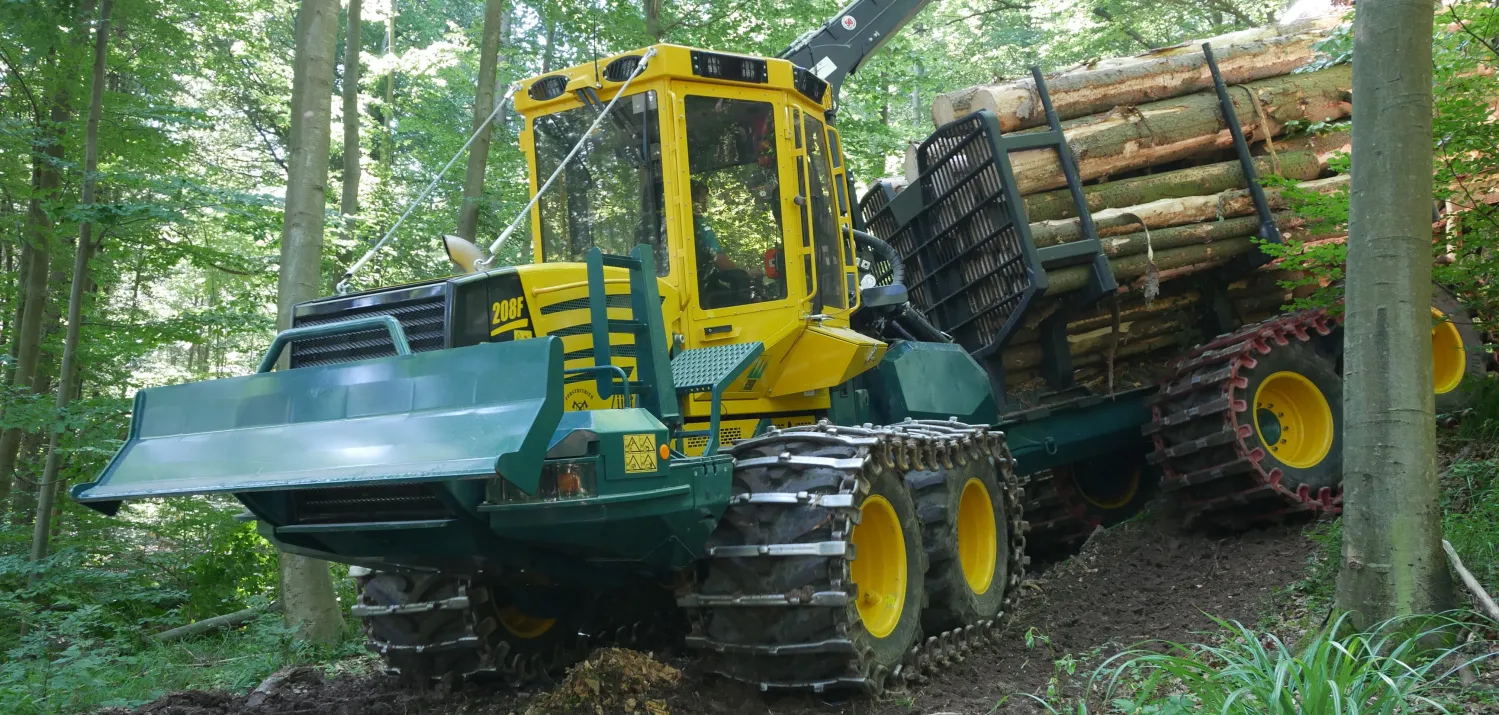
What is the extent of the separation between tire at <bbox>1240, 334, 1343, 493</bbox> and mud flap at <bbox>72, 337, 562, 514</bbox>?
5.56 m

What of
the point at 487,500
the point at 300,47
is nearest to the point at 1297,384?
the point at 487,500

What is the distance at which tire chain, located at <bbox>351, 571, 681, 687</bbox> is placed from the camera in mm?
5688

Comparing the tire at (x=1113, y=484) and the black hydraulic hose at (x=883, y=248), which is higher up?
the black hydraulic hose at (x=883, y=248)

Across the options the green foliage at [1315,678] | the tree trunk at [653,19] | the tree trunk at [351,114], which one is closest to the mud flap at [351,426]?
the green foliage at [1315,678]

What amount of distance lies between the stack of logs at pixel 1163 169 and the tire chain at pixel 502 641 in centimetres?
331

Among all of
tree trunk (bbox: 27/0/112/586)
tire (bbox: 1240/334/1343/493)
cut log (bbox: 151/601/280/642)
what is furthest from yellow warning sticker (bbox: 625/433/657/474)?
tree trunk (bbox: 27/0/112/586)

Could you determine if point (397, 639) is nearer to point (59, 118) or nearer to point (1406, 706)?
point (1406, 706)

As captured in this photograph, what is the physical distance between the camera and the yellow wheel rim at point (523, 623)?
600 centimetres

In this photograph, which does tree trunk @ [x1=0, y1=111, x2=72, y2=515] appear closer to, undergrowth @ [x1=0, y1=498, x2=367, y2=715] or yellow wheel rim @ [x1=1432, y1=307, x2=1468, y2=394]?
undergrowth @ [x1=0, y1=498, x2=367, y2=715]

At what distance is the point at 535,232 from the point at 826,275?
167 cm

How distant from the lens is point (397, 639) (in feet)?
19.1

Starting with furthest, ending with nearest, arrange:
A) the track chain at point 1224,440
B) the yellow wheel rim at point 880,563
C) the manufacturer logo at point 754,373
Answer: the track chain at point 1224,440, the manufacturer logo at point 754,373, the yellow wheel rim at point 880,563

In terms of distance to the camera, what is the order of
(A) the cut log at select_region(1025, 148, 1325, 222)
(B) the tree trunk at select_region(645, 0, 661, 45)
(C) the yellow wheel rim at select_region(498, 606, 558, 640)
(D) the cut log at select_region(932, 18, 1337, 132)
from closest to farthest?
(C) the yellow wheel rim at select_region(498, 606, 558, 640) < (A) the cut log at select_region(1025, 148, 1325, 222) < (D) the cut log at select_region(932, 18, 1337, 132) < (B) the tree trunk at select_region(645, 0, 661, 45)

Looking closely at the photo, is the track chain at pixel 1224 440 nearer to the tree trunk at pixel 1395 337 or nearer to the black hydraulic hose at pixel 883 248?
the black hydraulic hose at pixel 883 248
